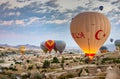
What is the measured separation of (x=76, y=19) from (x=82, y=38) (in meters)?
1.85

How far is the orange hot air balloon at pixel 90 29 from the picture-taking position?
3031cm

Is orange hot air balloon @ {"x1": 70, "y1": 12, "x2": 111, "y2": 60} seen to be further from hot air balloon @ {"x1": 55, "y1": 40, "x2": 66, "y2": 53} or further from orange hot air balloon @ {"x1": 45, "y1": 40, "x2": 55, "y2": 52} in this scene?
hot air balloon @ {"x1": 55, "y1": 40, "x2": 66, "y2": 53}

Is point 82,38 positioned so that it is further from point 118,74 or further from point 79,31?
point 118,74

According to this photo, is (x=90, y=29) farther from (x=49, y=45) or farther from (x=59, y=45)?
(x=59, y=45)

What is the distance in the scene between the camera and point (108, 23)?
102 feet

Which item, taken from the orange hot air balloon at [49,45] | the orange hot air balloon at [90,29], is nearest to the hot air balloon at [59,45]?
the orange hot air balloon at [49,45]

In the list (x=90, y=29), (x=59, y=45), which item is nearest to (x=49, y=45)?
(x=59, y=45)

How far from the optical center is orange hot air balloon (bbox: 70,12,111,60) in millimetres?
30312

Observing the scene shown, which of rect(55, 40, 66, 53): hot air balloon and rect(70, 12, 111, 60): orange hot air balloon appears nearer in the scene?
rect(70, 12, 111, 60): orange hot air balloon

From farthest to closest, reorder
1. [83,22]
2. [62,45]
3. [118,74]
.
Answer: [62,45]
[83,22]
[118,74]

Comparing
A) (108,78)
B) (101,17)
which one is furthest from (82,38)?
(108,78)

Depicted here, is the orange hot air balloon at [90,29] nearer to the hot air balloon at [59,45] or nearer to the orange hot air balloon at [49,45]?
the orange hot air balloon at [49,45]

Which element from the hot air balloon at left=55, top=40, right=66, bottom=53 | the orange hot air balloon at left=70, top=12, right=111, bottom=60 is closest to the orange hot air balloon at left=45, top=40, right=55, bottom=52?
the hot air balloon at left=55, top=40, right=66, bottom=53

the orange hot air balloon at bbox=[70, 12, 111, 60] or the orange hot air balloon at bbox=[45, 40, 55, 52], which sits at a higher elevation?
the orange hot air balloon at bbox=[70, 12, 111, 60]
